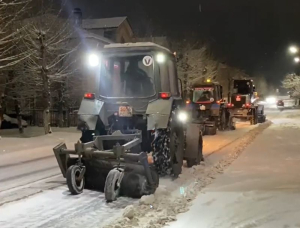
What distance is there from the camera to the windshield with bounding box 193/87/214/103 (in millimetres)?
21875

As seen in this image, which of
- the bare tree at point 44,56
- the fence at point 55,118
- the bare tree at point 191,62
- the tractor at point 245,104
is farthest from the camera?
the bare tree at point 191,62

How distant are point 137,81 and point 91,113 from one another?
1.26 metres

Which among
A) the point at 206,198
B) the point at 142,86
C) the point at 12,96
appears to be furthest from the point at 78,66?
the point at 206,198

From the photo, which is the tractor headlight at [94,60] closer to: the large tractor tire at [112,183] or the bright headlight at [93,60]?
the bright headlight at [93,60]

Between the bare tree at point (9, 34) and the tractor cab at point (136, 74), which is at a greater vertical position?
the bare tree at point (9, 34)

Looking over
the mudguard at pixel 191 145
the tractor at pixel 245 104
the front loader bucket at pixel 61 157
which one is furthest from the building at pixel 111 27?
the front loader bucket at pixel 61 157

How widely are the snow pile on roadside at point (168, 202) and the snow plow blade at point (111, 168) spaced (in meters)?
0.40

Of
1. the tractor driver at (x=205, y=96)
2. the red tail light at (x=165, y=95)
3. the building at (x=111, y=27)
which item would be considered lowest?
the red tail light at (x=165, y=95)

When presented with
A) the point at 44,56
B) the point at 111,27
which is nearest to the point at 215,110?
the point at 44,56

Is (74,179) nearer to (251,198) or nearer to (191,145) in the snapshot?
(251,198)

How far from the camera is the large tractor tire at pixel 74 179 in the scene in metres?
7.62

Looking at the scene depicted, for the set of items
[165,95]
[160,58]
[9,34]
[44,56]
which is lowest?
Answer: [165,95]

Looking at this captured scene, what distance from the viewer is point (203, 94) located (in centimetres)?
2203

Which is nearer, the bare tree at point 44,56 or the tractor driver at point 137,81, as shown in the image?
the tractor driver at point 137,81
